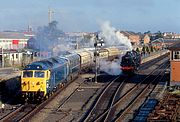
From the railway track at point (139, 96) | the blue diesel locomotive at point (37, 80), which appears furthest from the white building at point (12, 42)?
the blue diesel locomotive at point (37, 80)

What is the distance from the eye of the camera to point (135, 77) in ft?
133

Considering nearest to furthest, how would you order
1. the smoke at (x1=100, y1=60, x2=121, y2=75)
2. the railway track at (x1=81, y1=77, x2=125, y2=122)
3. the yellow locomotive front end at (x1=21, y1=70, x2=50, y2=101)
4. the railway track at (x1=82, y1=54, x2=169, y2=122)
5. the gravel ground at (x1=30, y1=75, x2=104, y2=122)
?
the railway track at (x1=82, y1=54, x2=169, y2=122) < the gravel ground at (x1=30, y1=75, x2=104, y2=122) < the railway track at (x1=81, y1=77, x2=125, y2=122) < the yellow locomotive front end at (x1=21, y1=70, x2=50, y2=101) < the smoke at (x1=100, y1=60, x2=121, y2=75)

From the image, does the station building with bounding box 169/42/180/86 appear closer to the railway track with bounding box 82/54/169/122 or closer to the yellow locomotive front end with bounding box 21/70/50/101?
the railway track with bounding box 82/54/169/122

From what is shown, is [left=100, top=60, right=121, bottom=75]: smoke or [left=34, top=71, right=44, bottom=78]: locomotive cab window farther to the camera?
[left=100, top=60, right=121, bottom=75]: smoke

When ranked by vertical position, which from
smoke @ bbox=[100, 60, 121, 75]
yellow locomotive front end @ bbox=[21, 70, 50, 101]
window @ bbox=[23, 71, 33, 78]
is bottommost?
smoke @ bbox=[100, 60, 121, 75]

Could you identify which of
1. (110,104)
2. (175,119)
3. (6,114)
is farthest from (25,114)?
(175,119)

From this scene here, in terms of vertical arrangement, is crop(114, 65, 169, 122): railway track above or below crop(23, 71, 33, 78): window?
below

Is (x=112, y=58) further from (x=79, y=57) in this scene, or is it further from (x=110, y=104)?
(x=110, y=104)

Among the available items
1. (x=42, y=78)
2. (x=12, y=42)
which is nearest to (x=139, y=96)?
(x=42, y=78)

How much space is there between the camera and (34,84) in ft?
79.5

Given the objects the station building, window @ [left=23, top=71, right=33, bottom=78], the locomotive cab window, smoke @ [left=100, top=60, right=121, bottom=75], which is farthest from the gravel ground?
smoke @ [left=100, top=60, right=121, bottom=75]

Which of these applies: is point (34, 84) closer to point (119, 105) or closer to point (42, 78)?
point (42, 78)

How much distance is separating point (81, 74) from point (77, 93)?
509 inches

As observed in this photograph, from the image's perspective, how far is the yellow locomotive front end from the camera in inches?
953
